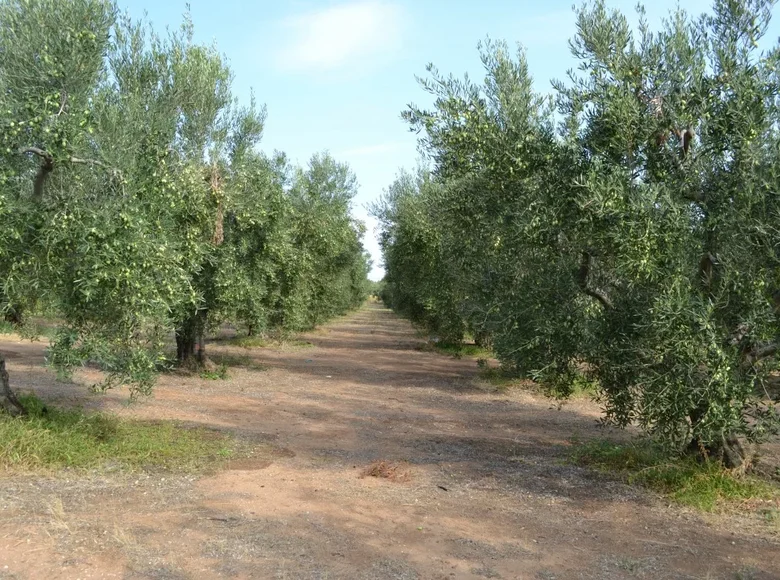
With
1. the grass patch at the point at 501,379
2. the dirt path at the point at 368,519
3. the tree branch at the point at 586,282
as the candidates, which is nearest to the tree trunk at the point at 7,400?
the dirt path at the point at 368,519

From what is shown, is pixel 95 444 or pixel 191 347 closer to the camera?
pixel 95 444

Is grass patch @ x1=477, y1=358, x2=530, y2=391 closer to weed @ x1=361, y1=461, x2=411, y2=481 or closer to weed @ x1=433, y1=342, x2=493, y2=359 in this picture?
weed @ x1=433, y1=342, x2=493, y2=359

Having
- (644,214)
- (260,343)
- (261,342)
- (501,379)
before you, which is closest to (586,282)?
(644,214)

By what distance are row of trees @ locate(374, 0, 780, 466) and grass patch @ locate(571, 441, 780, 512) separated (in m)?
0.40

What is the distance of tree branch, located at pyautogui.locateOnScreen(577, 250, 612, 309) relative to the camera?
9570 mm

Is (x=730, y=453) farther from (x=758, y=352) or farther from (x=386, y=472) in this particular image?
(x=386, y=472)

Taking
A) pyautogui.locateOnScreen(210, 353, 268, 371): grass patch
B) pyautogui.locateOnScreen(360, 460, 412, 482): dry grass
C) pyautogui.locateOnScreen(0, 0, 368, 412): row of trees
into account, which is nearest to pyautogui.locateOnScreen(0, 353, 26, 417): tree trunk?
pyautogui.locateOnScreen(0, 0, 368, 412): row of trees

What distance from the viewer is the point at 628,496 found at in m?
8.87

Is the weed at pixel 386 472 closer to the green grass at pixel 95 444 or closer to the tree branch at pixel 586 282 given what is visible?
the green grass at pixel 95 444

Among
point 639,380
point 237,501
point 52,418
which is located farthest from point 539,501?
point 52,418

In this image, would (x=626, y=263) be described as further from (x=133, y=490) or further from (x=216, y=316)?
(x=216, y=316)

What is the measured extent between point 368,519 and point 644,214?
461 centimetres

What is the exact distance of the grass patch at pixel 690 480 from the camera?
8516 millimetres

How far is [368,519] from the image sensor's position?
7.66 m
